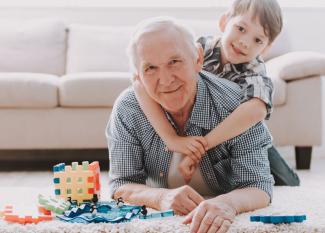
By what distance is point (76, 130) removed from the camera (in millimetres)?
3455

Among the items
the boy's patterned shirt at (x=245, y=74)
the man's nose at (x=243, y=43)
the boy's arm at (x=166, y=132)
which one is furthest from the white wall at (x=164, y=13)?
the boy's arm at (x=166, y=132)

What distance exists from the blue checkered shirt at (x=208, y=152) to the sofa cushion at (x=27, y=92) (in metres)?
1.49

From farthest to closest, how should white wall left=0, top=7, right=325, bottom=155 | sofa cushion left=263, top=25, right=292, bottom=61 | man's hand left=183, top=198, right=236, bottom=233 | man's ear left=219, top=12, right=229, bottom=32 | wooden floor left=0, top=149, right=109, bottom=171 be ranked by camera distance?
1. white wall left=0, top=7, right=325, bottom=155
2. sofa cushion left=263, top=25, right=292, bottom=61
3. wooden floor left=0, top=149, right=109, bottom=171
4. man's ear left=219, top=12, right=229, bottom=32
5. man's hand left=183, top=198, right=236, bottom=233

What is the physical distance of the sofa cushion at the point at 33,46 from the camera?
4000 millimetres

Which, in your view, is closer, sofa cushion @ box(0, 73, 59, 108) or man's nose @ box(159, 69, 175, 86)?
man's nose @ box(159, 69, 175, 86)

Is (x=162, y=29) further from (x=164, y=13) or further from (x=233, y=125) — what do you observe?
(x=164, y=13)

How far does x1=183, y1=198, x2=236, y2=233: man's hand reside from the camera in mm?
1567

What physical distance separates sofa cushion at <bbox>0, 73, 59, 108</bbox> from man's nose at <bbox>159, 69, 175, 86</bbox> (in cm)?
176

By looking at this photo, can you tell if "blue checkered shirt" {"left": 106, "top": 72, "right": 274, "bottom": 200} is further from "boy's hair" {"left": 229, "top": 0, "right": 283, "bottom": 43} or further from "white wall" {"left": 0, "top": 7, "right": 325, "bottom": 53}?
"white wall" {"left": 0, "top": 7, "right": 325, "bottom": 53}

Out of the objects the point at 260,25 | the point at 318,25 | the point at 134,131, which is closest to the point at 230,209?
the point at 134,131

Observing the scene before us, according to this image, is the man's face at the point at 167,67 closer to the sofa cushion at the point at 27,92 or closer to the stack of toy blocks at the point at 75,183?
the stack of toy blocks at the point at 75,183

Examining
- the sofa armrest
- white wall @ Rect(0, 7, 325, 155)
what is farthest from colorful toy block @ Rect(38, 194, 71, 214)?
white wall @ Rect(0, 7, 325, 155)

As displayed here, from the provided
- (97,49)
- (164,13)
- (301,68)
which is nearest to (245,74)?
A: (301,68)

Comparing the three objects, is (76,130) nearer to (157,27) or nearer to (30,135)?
(30,135)
